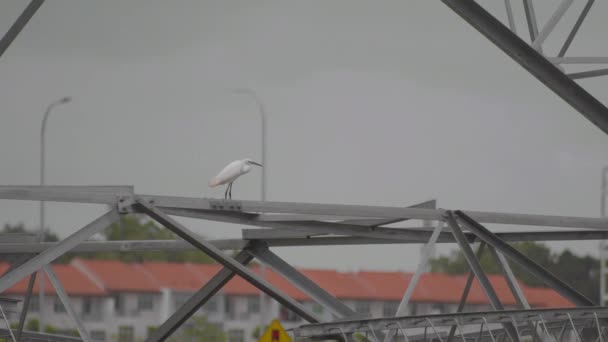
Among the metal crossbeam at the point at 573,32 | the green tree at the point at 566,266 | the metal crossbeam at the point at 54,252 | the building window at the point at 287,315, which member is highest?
the building window at the point at 287,315

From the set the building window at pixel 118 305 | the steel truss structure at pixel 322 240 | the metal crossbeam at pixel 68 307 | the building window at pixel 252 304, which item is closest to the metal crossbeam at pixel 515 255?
the steel truss structure at pixel 322 240

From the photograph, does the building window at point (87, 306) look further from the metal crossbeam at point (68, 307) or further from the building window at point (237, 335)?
the metal crossbeam at point (68, 307)

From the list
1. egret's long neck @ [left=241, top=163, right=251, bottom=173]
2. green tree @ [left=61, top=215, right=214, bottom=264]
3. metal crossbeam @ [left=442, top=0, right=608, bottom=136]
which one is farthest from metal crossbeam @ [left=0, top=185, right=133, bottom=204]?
green tree @ [left=61, top=215, right=214, bottom=264]

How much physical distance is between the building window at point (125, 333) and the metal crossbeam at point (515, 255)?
82.7m

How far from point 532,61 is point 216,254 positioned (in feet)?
12.9

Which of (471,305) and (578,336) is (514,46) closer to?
(578,336)

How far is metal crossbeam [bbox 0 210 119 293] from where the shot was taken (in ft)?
49.6

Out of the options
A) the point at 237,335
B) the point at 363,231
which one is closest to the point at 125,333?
the point at 237,335

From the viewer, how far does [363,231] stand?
18.3 meters

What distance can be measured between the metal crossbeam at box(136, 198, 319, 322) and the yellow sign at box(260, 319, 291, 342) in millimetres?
528

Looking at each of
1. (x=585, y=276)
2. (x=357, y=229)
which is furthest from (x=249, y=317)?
(x=357, y=229)

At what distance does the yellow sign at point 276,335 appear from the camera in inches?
640

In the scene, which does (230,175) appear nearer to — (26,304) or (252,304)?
(26,304)

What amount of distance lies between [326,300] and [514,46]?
3.99 m
